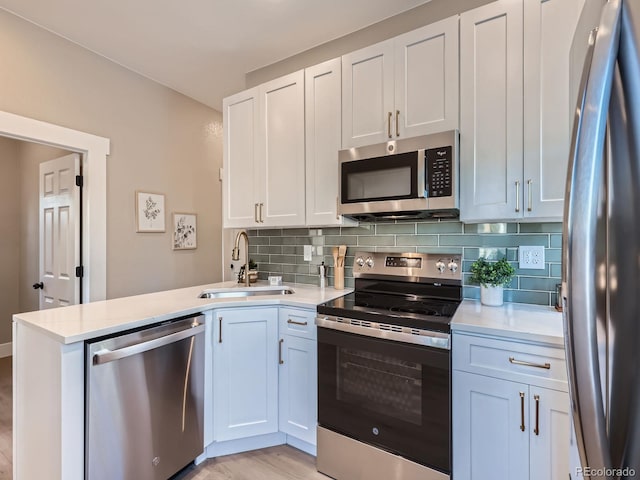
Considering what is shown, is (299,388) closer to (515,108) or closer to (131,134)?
(515,108)

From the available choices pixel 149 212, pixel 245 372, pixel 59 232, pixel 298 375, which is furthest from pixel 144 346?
pixel 59 232

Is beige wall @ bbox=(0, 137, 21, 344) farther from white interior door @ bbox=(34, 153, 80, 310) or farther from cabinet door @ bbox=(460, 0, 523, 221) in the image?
cabinet door @ bbox=(460, 0, 523, 221)

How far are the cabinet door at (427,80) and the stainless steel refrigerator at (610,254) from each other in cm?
134

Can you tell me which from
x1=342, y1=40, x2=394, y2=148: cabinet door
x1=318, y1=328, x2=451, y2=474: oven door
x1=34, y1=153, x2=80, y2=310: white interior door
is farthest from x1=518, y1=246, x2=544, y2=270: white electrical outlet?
x1=34, y1=153, x2=80, y2=310: white interior door

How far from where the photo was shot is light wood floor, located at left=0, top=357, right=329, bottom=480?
1847 mm

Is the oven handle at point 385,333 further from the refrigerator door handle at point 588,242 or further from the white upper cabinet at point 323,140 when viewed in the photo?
the refrigerator door handle at point 588,242

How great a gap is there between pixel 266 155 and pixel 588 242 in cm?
225

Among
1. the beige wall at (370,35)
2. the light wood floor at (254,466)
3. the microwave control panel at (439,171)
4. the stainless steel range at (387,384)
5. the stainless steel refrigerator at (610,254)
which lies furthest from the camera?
the beige wall at (370,35)

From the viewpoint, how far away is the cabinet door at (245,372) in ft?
6.41

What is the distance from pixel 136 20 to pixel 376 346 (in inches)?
106

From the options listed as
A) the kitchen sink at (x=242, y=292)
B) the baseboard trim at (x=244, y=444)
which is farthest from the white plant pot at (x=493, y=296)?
the baseboard trim at (x=244, y=444)

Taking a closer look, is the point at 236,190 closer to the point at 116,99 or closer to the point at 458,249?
the point at 116,99

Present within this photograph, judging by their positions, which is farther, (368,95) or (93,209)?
(93,209)

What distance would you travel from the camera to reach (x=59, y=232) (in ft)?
9.61
